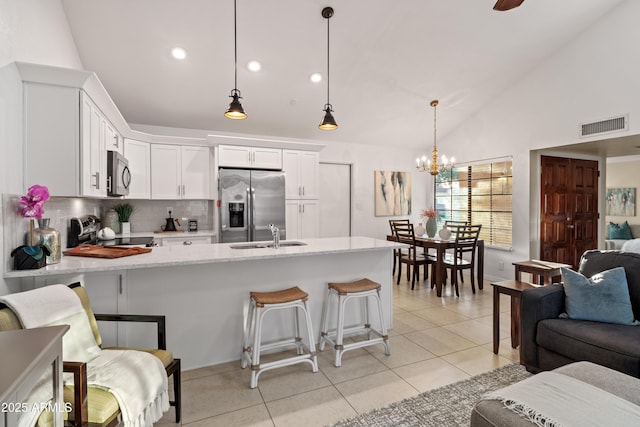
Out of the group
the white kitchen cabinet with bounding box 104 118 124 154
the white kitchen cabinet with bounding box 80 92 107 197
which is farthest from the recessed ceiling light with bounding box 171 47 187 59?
the white kitchen cabinet with bounding box 80 92 107 197

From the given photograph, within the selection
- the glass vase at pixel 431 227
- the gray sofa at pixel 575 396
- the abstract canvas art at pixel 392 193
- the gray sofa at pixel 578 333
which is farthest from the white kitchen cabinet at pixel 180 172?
the gray sofa at pixel 575 396

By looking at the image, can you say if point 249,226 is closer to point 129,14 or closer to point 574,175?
point 129,14

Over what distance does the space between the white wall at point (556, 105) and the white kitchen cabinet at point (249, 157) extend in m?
3.47

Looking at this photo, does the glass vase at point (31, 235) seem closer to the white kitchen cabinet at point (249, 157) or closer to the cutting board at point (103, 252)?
the cutting board at point (103, 252)

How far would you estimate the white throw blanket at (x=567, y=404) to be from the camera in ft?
4.02

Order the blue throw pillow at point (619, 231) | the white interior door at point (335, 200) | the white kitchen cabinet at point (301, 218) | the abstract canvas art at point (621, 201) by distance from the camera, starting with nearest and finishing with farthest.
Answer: the white kitchen cabinet at point (301, 218) → the white interior door at point (335, 200) → the blue throw pillow at point (619, 231) → the abstract canvas art at point (621, 201)

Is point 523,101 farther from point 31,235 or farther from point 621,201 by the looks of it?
point 31,235

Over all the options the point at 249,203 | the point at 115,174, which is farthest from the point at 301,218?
the point at 115,174

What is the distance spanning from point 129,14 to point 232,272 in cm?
267

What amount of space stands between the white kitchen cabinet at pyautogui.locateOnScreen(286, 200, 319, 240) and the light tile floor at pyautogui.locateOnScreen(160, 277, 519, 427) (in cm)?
226

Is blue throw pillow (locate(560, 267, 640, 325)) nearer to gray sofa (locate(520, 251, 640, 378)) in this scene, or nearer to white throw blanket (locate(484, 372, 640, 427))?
gray sofa (locate(520, 251, 640, 378))

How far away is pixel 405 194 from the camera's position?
670 cm

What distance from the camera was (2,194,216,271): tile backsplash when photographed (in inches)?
75.4

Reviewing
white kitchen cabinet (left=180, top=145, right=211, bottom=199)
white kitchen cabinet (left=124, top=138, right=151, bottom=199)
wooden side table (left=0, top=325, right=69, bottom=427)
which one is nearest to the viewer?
wooden side table (left=0, top=325, right=69, bottom=427)
